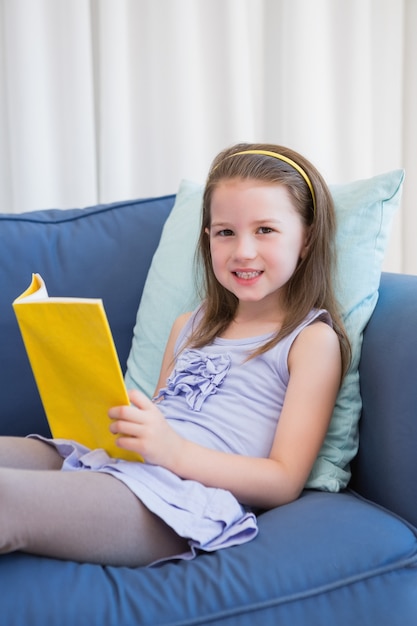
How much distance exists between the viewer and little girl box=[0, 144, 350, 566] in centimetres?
96

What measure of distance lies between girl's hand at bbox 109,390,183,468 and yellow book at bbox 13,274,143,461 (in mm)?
20

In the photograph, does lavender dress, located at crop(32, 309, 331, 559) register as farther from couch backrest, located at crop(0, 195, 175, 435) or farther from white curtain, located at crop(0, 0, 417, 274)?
white curtain, located at crop(0, 0, 417, 274)

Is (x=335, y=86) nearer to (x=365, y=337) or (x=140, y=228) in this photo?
(x=140, y=228)

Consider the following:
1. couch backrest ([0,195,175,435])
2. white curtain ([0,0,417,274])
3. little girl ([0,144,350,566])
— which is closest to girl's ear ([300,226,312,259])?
little girl ([0,144,350,566])

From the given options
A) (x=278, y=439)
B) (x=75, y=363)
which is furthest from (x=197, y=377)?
(x=75, y=363)

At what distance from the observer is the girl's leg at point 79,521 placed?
0.92 m

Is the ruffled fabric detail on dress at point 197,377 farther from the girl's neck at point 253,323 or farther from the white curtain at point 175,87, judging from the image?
the white curtain at point 175,87

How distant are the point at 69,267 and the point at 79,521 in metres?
0.71

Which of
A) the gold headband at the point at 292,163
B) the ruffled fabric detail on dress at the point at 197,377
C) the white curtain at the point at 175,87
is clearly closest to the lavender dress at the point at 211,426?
the ruffled fabric detail on dress at the point at 197,377

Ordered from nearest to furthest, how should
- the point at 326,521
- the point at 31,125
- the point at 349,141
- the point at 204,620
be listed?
the point at 204,620 < the point at 326,521 < the point at 31,125 < the point at 349,141

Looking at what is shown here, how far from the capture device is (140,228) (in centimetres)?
162

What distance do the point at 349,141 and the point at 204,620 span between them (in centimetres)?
153

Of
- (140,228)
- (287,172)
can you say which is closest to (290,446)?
(287,172)

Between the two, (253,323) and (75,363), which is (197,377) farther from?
(75,363)
